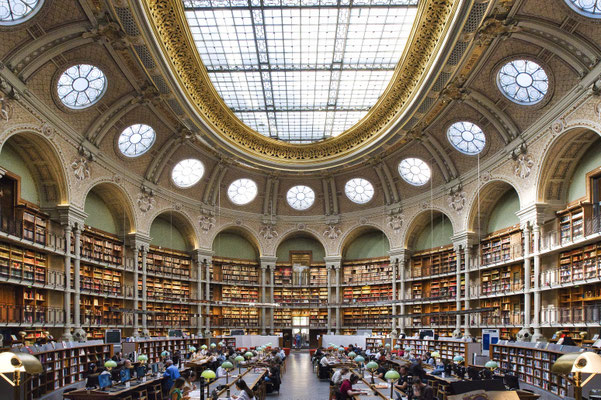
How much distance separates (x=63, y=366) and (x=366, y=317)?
1988 cm

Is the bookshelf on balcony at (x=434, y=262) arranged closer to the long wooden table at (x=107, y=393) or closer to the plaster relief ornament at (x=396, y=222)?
the plaster relief ornament at (x=396, y=222)

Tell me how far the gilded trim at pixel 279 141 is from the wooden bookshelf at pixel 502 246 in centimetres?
706

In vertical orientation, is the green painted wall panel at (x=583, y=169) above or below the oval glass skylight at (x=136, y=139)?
below

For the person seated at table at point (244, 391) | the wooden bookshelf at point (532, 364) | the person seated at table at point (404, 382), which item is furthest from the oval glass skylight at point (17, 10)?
the wooden bookshelf at point (532, 364)

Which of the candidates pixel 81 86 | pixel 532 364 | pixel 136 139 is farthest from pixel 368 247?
pixel 81 86

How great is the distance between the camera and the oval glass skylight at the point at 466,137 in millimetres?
24109

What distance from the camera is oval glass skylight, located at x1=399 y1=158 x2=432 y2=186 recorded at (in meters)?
28.7

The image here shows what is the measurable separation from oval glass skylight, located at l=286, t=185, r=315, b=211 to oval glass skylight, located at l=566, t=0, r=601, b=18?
2001 centimetres

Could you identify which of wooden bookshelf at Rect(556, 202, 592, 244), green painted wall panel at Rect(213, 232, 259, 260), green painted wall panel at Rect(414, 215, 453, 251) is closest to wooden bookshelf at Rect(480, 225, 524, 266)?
wooden bookshelf at Rect(556, 202, 592, 244)

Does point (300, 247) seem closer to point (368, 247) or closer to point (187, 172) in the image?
point (368, 247)

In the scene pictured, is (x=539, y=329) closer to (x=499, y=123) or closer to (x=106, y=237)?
(x=499, y=123)

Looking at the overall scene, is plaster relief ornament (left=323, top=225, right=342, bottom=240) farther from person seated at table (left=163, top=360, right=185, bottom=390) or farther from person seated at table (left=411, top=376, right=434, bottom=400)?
person seated at table (left=411, top=376, right=434, bottom=400)

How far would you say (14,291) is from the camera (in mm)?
18422

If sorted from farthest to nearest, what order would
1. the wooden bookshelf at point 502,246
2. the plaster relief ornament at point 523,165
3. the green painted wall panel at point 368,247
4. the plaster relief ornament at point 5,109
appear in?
1. the green painted wall panel at point 368,247
2. the wooden bookshelf at point 502,246
3. the plaster relief ornament at point 523,165
4. the plaster relief ornament at point 5,109
